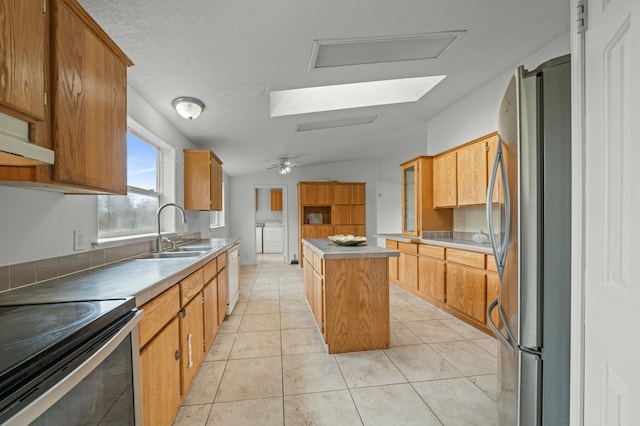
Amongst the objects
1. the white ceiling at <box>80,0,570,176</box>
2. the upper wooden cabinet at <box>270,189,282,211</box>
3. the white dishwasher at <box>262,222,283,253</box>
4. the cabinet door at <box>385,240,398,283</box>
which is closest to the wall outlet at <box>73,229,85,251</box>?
the white ceiling at <box>80,0,570,176</box>

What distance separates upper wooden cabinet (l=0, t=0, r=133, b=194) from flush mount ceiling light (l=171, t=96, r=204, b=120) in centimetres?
95

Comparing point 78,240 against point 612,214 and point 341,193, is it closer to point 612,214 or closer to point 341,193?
point 612,214

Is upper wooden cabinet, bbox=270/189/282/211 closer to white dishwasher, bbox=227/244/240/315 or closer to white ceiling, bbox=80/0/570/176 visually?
white dishwasher, bbox=227/244/240/315

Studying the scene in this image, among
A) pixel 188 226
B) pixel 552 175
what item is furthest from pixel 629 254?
pixel 188 226

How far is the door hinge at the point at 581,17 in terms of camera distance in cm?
84

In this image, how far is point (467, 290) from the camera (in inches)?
117

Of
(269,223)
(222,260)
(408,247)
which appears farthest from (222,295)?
(269,223)

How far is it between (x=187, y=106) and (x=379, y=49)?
1709mm

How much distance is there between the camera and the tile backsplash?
3.89 feet

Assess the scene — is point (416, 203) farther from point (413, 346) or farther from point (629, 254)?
point (629, 254)

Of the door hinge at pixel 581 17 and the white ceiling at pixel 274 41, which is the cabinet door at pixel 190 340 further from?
the door hinge at pixel 581 17

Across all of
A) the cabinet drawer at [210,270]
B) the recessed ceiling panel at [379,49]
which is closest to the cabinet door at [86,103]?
the cabinet drawer at [210,270]

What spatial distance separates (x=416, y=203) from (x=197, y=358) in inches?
136

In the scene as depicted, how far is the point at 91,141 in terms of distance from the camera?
1.27m
